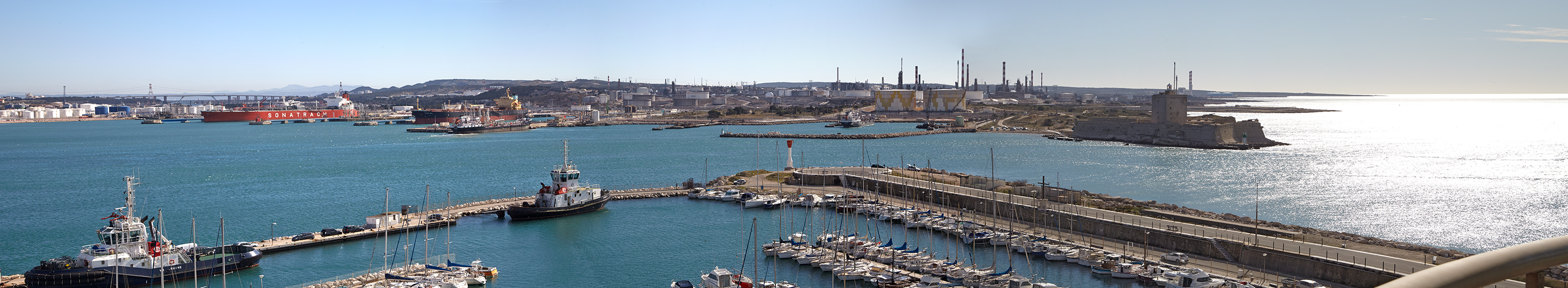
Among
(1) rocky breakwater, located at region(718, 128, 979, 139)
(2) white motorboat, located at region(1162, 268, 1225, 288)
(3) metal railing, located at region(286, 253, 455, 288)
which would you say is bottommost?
(3) metal railing, located at region(286, 253, 455, 288)

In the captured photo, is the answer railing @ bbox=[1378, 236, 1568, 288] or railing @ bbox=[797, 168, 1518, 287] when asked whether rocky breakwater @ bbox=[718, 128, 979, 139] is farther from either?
railing @ bbox=[1378, 236, 1568, 288]

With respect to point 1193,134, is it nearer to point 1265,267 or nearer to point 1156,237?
point 1156,237

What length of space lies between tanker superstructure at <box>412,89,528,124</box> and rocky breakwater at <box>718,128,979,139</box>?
2894 centimetres

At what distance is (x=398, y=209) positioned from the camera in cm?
2444

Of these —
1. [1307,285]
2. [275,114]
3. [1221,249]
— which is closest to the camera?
[1307,285]

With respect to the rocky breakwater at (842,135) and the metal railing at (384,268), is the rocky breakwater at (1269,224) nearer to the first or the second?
the metal railing at (384,268)

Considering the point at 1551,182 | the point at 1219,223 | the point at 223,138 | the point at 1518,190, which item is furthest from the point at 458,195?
the point at 223,138

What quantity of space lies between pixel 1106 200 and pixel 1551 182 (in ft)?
58.6

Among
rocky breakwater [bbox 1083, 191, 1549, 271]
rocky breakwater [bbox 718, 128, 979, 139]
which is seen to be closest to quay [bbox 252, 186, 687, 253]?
rocky breakwater [bbox 1083, 191, 1549, 271]

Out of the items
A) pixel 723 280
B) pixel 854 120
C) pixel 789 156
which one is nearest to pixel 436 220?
pixel 723 280

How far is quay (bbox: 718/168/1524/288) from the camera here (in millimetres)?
13312

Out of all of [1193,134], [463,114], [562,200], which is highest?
[463,114]

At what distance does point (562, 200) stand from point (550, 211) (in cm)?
43

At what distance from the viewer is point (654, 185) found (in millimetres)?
28609
